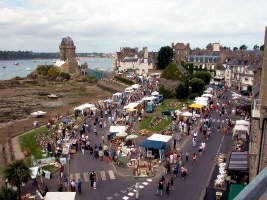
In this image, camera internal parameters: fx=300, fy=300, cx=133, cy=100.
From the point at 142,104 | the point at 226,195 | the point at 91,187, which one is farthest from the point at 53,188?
the point at 142,104

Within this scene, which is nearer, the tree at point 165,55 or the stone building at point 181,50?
the tree at point 165,55

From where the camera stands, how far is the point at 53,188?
18.5m

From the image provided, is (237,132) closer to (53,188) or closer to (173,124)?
(173,124)

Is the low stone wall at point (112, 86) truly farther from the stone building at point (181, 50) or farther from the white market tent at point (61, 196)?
the white market tent at point (61, 196)

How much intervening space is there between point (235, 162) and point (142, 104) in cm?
2384

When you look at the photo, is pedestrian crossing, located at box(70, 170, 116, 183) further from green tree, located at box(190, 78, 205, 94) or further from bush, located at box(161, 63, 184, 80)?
bush, located at box(161, 63, 184, 80)

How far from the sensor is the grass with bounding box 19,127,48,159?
25642mm

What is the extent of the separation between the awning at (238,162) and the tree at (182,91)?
92.6 feet

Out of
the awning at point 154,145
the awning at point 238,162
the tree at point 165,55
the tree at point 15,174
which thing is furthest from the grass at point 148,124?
the tree at point 165,55

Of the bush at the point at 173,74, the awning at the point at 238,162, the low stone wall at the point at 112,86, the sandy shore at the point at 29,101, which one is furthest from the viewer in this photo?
the low stone wall at the point at 112,86

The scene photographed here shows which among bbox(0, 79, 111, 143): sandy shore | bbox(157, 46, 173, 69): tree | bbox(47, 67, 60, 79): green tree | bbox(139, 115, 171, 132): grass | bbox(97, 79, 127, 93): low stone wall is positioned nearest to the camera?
bbox(139, 115, 171, 132): grass

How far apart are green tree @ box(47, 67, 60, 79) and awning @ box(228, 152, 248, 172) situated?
299 ft

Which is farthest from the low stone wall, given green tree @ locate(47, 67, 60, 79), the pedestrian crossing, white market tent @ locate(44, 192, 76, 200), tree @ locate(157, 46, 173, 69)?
white market tent @ locate(44, 192, 76, 200)

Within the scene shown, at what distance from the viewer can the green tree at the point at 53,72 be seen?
4087 inches
